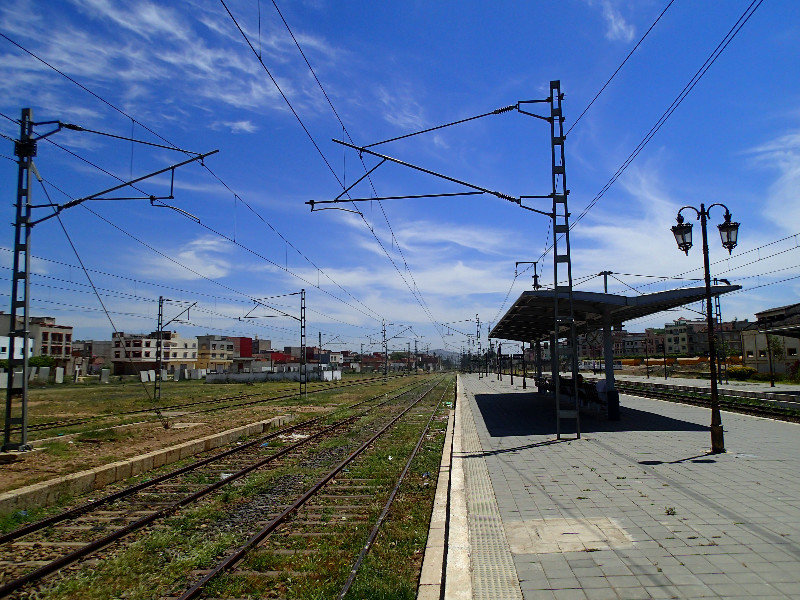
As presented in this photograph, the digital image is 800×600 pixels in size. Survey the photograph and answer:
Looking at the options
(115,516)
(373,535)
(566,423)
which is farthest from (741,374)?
(115,516)

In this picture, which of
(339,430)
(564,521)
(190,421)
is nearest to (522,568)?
(564,521)

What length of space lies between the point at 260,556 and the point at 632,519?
4.52 metres

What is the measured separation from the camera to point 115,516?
8312 mm

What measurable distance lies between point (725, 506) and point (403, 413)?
62.7ft

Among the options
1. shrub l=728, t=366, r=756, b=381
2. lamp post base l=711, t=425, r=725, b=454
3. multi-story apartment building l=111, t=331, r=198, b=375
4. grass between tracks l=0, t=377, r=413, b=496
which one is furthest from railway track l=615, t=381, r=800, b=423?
multi-story apartment building l=111, t=331, r=198, b=375

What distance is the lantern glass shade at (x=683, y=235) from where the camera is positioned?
496 inches

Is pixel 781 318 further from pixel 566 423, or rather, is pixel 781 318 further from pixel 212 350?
pixel 212 350

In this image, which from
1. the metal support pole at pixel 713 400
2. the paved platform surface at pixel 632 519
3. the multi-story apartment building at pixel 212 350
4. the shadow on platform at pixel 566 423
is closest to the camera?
the paved platform surface at pixel 632 519

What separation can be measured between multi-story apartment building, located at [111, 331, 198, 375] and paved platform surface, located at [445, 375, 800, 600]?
273 ft

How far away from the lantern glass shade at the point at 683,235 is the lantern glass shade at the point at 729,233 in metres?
0.64

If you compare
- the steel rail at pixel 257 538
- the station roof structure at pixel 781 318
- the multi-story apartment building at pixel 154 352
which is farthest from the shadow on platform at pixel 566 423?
the multi-story apartment building at pixel 154 352

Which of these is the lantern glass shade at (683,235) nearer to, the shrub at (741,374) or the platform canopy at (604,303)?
the platform canopy at (604,303)

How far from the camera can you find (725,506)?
747 centimetres

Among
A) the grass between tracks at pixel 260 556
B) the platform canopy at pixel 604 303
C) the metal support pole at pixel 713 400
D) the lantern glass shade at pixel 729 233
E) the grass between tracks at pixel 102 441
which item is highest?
the lantern glass shade at pixel 729 233
